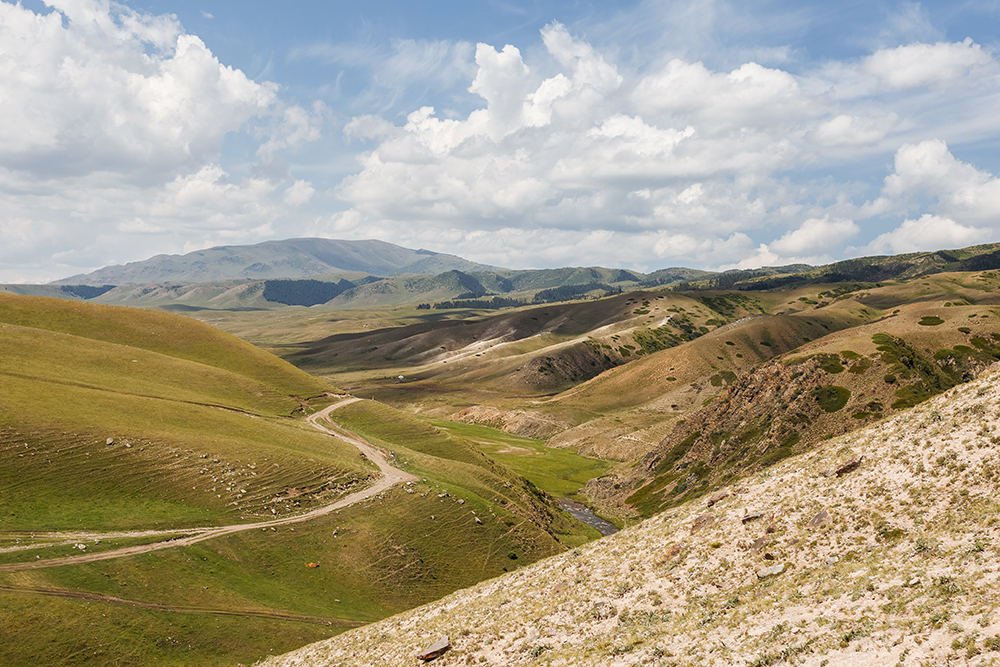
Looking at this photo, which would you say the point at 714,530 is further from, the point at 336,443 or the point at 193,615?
the point at 336,443

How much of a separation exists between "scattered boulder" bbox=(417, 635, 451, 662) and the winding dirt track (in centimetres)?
3684

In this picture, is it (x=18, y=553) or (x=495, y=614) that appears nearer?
(x=495, y=614)

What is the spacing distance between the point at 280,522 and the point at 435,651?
40977 mm

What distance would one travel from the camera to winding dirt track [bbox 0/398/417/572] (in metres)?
47.5

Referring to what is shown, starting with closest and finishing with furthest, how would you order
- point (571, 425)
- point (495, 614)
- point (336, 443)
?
point (495, 614)
point (336, 443)
point (571, 425)

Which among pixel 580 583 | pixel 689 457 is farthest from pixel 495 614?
pixel 689 457

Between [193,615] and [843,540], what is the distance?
4819cm

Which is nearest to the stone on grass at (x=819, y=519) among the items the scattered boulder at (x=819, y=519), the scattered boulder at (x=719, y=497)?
the scattered boulder at (x=819, y=519)

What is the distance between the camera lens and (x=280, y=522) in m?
63.5

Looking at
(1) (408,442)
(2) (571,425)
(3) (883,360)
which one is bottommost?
(2) (571,425)

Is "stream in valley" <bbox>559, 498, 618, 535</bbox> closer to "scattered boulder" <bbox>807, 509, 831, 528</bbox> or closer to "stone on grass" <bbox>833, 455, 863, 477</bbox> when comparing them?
"stone on grass" <bbox>833, 455, 863, 477</bbox>

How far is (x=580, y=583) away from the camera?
34.6 m

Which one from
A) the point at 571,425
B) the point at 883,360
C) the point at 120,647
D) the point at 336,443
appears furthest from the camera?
the point at 571,425

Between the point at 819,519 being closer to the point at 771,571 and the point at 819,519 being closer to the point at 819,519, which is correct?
the point at 819,519
